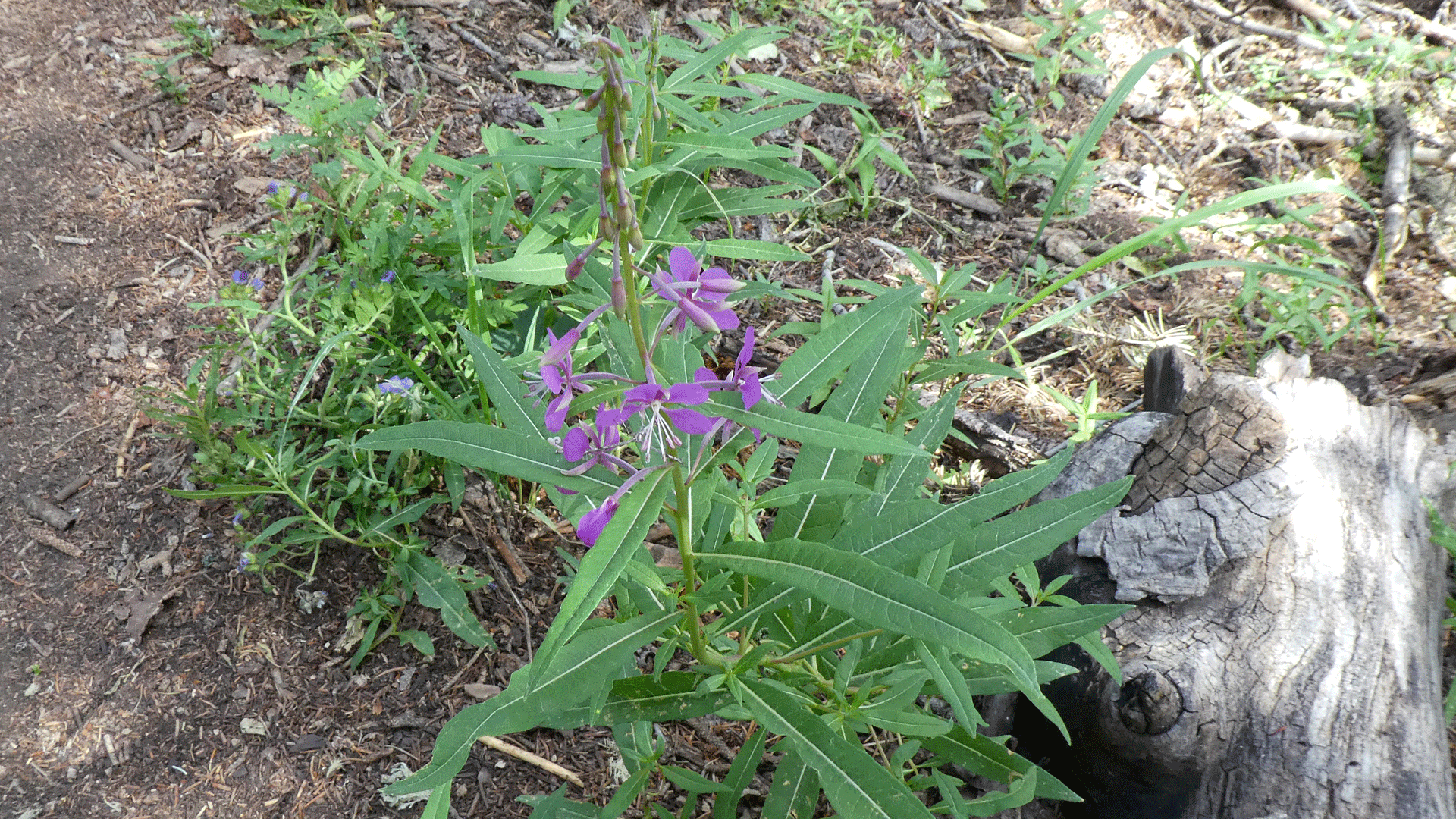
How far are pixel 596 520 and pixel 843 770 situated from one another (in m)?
0.66

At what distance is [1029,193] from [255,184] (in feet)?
12.9

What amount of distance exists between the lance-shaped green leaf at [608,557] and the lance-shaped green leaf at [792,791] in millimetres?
751

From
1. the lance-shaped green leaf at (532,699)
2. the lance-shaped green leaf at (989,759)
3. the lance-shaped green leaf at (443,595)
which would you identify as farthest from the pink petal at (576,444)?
the lance-shaped green leaf at (443,595)

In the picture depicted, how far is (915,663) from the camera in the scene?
1.99m

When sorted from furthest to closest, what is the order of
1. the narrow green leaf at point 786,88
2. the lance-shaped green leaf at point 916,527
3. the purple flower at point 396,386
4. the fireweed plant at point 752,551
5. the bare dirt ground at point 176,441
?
the narrow green leaf at point 786,88, the purple flower at point 396,386, the bare dirt ground at point 176,441, the lance-shaped green leaf at point 916,527, the fireweed plant at point 752,551

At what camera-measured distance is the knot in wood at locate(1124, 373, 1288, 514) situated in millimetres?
2758

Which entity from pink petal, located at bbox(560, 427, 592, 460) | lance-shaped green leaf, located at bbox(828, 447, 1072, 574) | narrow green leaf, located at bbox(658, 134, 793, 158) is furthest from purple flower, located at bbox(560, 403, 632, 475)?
narrow green leaf, located at bbox(658, 134, 793, 158)

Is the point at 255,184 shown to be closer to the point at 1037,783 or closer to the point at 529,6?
the point at 529,6

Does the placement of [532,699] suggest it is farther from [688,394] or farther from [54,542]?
[54,542]

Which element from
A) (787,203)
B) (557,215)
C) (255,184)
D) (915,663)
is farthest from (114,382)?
(915,663)

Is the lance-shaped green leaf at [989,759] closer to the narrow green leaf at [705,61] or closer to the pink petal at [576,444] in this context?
the pink petal at [576,444]

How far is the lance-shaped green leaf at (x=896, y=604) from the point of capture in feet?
4.48

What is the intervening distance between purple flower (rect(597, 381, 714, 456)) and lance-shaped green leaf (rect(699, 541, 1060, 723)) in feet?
1.02

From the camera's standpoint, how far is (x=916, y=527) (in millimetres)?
1627
